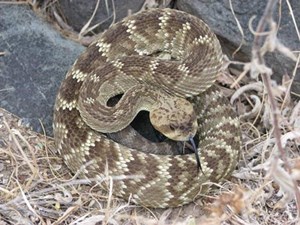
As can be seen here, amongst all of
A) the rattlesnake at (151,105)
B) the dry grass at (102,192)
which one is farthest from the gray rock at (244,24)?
the rattlesnake at (151,105)

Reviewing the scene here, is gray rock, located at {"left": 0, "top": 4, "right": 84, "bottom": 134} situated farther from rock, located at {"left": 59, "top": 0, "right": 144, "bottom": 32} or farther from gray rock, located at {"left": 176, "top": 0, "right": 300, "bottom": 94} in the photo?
gray rock, located at {"left": 176, "top": 0, "right": 300, "bottom": 94}

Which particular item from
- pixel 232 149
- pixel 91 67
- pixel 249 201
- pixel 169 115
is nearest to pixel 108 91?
pixel 91 67

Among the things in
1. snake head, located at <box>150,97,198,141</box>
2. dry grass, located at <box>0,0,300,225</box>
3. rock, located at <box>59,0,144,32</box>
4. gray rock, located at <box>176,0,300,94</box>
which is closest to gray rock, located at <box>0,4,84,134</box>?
dry grass, located at <box>0,0,300,225</box>

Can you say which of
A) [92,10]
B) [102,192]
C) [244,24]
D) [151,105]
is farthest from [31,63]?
[244,24]

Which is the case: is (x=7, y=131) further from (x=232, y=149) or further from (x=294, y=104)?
(x=294, y=104)

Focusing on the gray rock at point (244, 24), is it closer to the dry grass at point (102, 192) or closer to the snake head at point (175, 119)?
the dry grass at point (102, 192)
